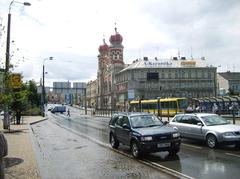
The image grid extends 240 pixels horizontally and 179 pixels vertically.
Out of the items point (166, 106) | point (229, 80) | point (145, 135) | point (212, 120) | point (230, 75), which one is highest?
point (230, 75)

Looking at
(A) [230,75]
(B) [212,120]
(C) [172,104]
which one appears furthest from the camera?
(A) [230,75]

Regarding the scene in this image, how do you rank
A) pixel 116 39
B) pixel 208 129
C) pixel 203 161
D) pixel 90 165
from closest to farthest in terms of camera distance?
1. pixel 90 165
2. pixel 203 161
3. pixel 208 129
4. pixel 116 39

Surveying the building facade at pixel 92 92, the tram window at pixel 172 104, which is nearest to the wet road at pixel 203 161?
the tram window at pixel 172 104

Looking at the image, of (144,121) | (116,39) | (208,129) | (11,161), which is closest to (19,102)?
(144,121)

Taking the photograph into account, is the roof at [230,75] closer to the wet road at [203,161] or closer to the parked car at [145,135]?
the wet road at [203,161]

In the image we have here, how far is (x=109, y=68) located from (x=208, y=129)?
123603 mm

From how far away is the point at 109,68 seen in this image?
139 m

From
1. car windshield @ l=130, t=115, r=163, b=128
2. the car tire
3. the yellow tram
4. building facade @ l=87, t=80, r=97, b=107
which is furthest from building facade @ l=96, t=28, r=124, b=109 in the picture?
the car tire

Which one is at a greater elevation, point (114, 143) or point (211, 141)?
point (211, 141)

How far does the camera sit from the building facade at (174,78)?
114500 mm

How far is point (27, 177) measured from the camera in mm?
9547

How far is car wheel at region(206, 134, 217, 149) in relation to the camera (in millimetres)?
15389

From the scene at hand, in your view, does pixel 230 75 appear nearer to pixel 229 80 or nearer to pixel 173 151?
pixel 229 80

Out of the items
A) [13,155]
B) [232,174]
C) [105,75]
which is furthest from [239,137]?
[105,75]
